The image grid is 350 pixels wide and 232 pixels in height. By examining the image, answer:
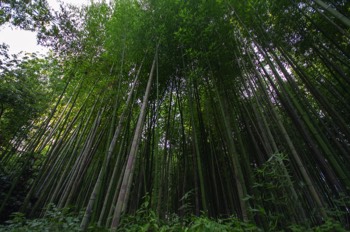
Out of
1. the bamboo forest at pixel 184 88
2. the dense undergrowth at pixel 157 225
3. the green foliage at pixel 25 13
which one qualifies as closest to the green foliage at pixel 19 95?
the bamboo forest at pixel 184 88

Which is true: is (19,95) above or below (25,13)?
below

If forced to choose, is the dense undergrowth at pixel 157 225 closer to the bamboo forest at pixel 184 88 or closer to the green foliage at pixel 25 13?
the bamboo forest at pixel 184 88

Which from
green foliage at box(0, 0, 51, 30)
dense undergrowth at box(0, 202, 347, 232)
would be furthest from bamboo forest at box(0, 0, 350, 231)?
dense undergrowth at box(0, 202, 347, 232)

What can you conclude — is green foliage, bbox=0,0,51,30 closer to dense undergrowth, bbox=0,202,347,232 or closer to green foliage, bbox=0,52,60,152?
green foliage, bbox=0,52,60,152

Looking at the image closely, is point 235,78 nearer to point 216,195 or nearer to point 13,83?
point 216,195

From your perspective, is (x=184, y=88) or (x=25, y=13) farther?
(x=184, y=88)

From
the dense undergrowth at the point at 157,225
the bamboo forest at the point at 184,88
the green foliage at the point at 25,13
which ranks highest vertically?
the green foliage at the point at 25,13

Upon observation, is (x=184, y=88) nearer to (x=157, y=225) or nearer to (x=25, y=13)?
(x=157, y=225)

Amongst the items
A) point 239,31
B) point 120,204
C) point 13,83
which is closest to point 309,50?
point 239,31

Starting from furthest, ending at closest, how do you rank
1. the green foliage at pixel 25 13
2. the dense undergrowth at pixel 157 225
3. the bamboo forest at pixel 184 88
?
the green foliage at pixel 25 13 < the bamboo forest at pixel 184 88 < the dense undergrowth at pixel 157 225

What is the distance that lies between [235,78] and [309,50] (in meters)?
1.70

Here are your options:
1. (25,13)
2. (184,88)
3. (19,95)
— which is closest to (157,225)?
(184,88)

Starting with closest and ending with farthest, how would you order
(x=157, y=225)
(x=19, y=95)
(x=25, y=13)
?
(x=157, y=225) < (x=25, y=13) < (x=19, y=95)

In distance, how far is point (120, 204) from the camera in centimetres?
204
